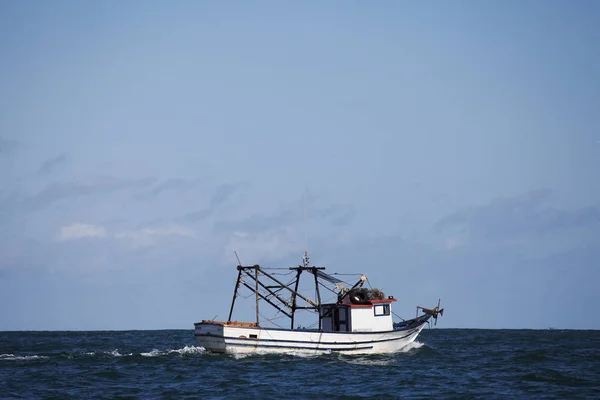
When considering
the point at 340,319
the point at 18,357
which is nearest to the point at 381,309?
the point at 340,319

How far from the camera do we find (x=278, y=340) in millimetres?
48125

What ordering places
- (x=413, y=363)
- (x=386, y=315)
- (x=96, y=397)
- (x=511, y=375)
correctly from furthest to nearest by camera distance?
1. (x=386, y=315)
2. (x=413, y=363)
3. (x=511, y=375)
4. (x=96, y=397)

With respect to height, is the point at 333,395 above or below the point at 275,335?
below

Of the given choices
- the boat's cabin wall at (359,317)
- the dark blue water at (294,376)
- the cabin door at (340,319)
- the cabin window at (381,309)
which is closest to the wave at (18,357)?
the dark blue water at (294,376)

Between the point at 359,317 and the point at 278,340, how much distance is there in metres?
5.61

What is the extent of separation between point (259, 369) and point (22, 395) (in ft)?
42.6

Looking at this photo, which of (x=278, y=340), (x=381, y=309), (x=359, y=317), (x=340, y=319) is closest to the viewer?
(x=278, y=340)

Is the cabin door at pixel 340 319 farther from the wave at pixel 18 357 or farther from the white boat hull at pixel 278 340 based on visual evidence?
the wave at pixel 18 357

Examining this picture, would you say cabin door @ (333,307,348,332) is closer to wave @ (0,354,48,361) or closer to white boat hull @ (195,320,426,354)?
white boat hull @ (195,320,426,354)

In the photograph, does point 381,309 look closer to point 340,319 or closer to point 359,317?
point 359,317

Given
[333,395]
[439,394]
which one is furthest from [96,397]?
[439,394]

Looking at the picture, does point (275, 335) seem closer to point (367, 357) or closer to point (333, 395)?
point (367, 357)

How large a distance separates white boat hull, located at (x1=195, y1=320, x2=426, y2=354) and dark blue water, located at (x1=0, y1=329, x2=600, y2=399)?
71 centimetres

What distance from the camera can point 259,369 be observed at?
141 ft
